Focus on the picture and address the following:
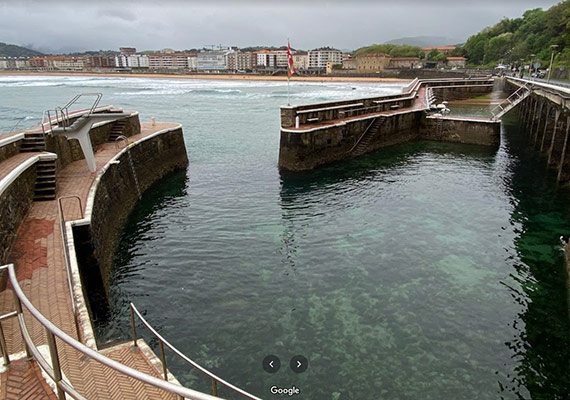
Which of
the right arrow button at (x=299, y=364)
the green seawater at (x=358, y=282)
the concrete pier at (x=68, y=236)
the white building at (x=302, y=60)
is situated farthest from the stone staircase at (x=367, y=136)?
the white building at (x=302, y=60)

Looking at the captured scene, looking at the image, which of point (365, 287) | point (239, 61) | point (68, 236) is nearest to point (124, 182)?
point (68, 236)

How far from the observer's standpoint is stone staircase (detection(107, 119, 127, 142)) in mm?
20039

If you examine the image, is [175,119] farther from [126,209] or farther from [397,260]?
[397,260]

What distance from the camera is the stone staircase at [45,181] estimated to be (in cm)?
1218

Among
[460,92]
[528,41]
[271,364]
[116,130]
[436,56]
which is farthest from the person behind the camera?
[436,56]

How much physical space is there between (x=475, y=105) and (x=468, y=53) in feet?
336

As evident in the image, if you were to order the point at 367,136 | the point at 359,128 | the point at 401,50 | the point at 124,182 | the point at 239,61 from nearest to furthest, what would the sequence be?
1. the point at 124,182
2. the point at 359,128
3. the point at 367,136
4. the point at 401,50
5. the point at 239,61

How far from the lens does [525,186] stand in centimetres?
1964

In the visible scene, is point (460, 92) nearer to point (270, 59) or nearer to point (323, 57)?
point (323, 57)

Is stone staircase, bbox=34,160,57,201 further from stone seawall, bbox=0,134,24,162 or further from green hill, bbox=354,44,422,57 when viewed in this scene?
green hill, bbox=354,44,422,57

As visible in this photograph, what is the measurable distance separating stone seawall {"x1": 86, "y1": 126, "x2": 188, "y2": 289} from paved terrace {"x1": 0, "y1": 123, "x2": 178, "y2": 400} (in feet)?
2.48

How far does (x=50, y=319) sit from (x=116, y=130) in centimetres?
1522

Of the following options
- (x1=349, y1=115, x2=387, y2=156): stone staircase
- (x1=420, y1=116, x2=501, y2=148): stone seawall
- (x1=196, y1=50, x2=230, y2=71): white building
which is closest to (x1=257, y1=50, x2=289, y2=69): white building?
(x1=196, y1=50, x2=230, y2=71): white building

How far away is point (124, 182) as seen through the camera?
16.4 metres
